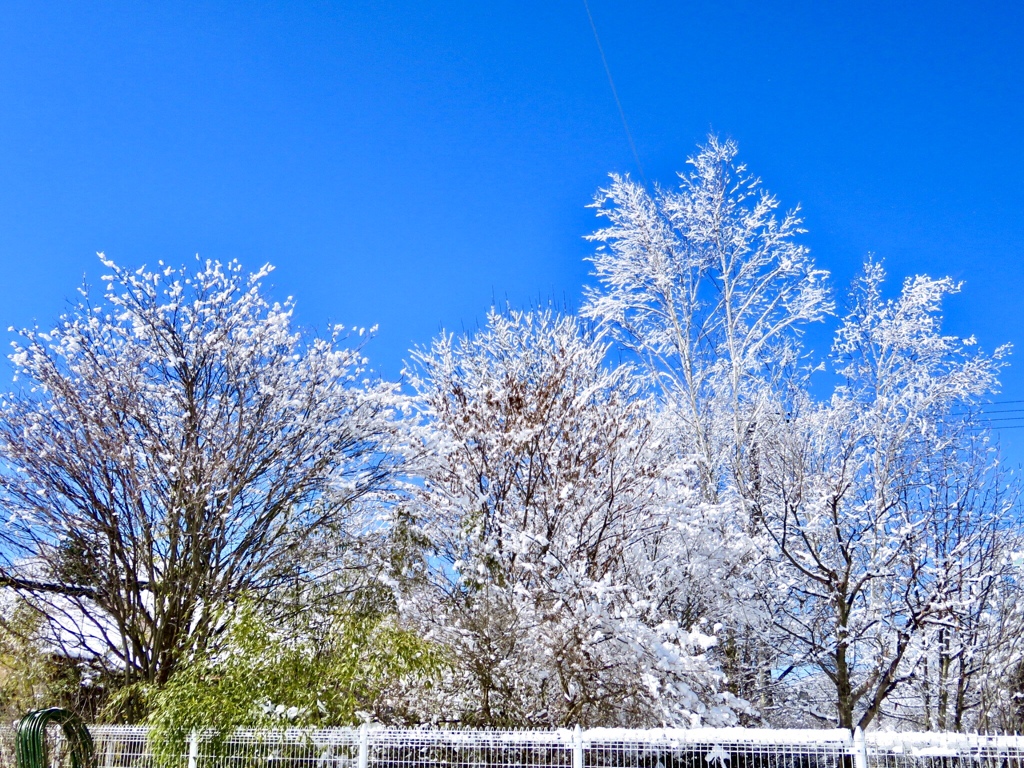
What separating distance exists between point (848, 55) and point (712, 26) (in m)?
2.09

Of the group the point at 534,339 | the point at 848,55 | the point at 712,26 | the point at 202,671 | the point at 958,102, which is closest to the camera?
the point at 202,671

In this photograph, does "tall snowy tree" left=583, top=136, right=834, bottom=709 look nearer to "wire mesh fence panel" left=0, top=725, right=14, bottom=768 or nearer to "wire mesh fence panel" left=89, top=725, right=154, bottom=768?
"wire mesh fence panel" left=89, top=725, right=154, bottom=768

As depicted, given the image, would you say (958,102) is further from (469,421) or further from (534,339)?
(469,421)

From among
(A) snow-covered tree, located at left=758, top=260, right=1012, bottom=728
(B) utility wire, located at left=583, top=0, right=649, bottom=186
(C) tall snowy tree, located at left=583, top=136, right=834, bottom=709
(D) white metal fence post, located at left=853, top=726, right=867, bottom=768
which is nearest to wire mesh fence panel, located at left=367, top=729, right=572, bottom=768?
(D) white metal fence post, located at left=853, top=726, right=867, bottom=768

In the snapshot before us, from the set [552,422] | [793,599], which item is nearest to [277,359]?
[552,422]

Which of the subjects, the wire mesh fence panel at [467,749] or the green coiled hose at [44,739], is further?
the green coiled hose at [44,739]

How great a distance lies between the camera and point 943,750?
251 inches

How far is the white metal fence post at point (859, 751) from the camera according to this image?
21.6 ft

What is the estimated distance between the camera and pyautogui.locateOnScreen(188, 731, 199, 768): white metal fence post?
29.9 ft

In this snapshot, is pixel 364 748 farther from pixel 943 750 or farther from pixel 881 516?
pixel 881 516

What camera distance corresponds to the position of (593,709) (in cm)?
980

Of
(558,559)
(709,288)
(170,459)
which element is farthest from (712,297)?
(170,459)


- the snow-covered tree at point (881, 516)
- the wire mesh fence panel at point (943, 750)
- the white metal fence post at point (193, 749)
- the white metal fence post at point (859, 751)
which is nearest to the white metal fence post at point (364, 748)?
the white metal fence post at point (193, 749)

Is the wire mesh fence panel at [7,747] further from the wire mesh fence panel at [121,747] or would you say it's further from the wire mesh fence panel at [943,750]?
the wire mesh fence panel at [943,750]
